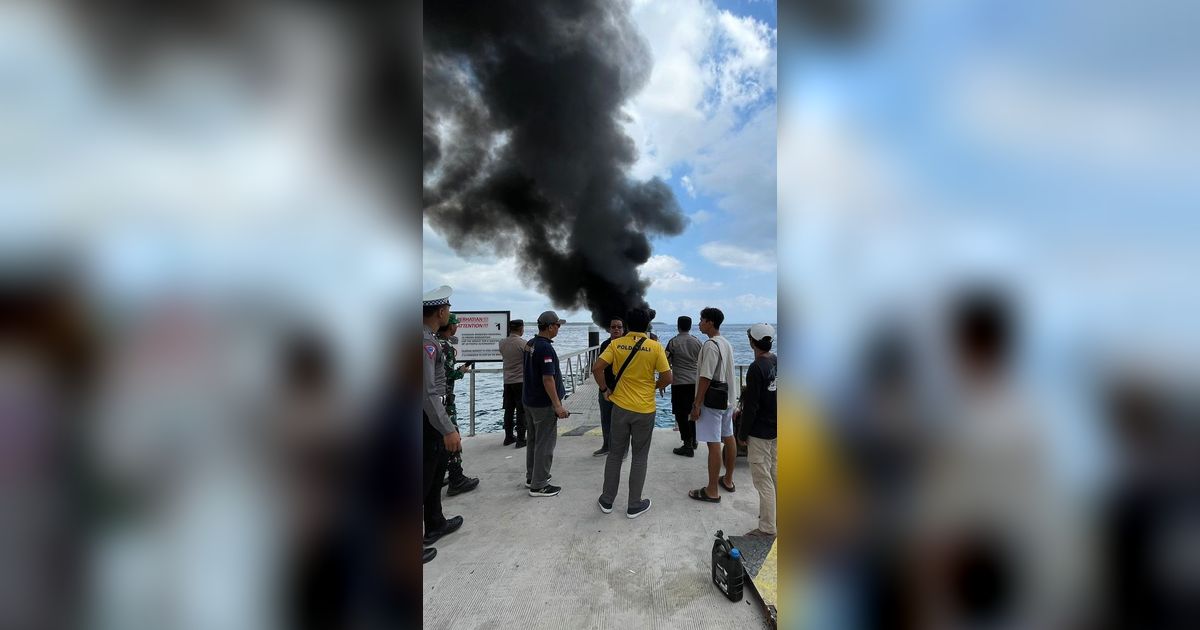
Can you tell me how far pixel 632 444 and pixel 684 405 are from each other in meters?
1.58

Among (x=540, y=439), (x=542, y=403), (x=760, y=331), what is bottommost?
(x=540, y=439)

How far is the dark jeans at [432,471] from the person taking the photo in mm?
2934

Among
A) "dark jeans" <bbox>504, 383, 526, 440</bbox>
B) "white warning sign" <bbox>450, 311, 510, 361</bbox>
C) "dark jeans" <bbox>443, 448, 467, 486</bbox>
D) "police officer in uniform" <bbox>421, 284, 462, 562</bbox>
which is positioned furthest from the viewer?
"white warning sign" <bbox>450, 311, 510, 361</bbox>

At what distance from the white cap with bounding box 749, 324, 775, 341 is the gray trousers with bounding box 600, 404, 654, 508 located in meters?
1.05

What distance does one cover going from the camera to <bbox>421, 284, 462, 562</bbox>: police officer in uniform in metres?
2.78

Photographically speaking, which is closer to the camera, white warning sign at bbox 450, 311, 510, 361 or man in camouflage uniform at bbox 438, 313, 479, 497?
man in camouflage uniform at bbox 438, 313, 479, 497

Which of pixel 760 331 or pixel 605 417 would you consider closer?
pixel 760 331

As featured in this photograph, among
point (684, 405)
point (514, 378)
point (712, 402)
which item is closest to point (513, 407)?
point (514, 378)

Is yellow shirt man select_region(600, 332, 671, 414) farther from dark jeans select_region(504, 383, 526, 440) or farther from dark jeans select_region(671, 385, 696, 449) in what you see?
dark jeans select_region(504, 383, 526, 440)

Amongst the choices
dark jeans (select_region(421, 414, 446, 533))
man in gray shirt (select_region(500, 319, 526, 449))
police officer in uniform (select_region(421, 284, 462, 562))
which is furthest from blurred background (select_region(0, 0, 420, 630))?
man in gray shirt (select_region(500, 319, 526, 449))

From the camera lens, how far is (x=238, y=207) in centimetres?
65

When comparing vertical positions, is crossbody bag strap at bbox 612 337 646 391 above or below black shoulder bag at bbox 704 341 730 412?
above

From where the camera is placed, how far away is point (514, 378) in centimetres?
495

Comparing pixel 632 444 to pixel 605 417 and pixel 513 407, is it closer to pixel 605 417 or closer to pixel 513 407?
pixel 605 417
